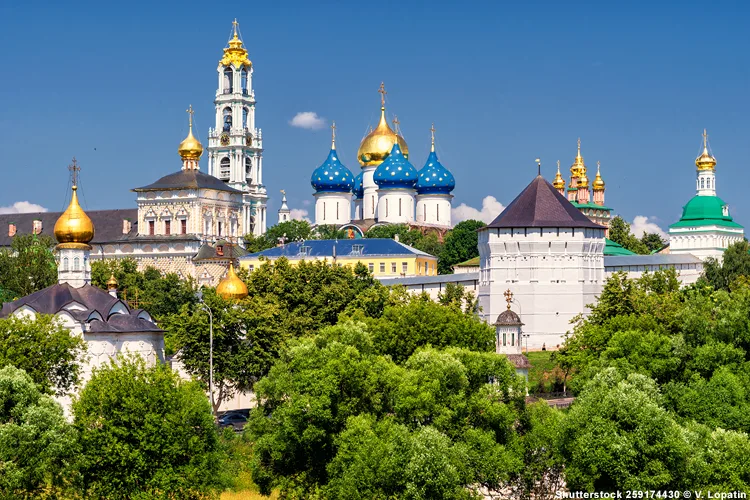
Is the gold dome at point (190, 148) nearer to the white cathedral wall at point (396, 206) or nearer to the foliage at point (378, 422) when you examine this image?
the white cathedral wall at point (396, 206)

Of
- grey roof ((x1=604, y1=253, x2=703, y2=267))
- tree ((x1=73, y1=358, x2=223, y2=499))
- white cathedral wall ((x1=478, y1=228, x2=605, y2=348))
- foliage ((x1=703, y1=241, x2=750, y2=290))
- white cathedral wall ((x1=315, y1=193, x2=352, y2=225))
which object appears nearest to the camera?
tree ((x1=73, y1=358, x2=223, y2=499))

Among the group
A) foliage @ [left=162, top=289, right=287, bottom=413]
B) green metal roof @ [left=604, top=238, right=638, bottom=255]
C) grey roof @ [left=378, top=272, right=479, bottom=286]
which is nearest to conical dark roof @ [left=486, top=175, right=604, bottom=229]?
grey roof @ [left=378, top=272, right=479, bottom=286]

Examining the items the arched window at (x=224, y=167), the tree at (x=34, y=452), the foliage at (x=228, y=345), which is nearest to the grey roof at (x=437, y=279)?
the foliage at (x=228, y=345)

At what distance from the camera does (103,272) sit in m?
79.5

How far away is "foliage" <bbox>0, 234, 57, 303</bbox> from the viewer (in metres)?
69.9

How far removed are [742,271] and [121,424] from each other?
50.6 metres

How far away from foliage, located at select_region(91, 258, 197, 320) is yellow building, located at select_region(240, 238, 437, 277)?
19.5 ft

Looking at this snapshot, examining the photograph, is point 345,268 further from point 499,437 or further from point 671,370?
point 499,437

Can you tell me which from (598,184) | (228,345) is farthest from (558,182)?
(228,345)

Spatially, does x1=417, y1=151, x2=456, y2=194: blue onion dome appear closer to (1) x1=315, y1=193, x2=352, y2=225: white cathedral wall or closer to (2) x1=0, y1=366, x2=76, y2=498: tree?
(1) x1=315, y1=193, x2=352, y2=225: white cathedral wall

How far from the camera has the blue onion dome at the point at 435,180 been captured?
358 ft

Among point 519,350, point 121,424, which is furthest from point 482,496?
point 519,350

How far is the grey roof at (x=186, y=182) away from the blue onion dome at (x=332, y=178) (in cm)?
1100

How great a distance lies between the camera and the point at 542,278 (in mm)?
65750
